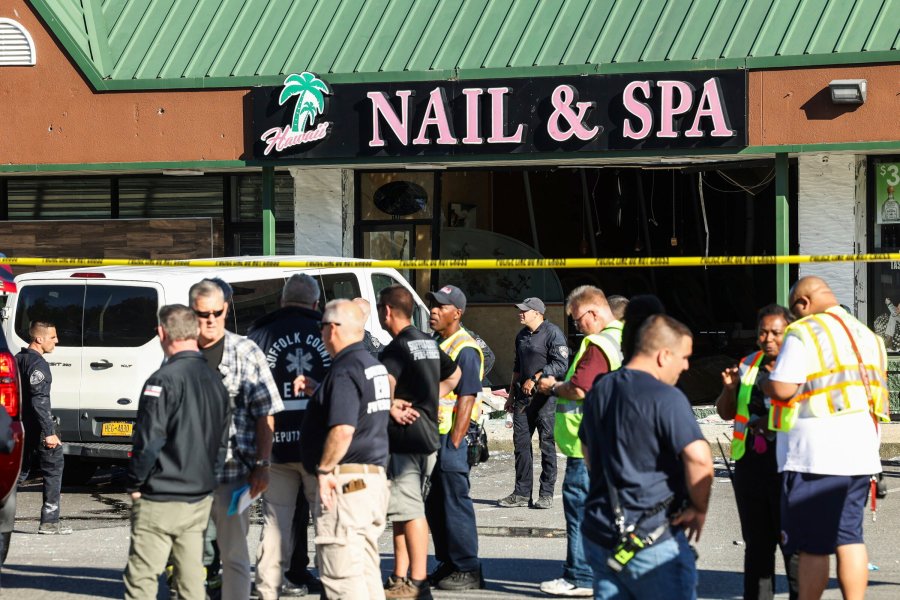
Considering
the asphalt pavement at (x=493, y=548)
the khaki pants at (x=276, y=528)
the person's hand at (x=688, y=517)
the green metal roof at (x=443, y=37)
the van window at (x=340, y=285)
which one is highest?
the green metal roof at (x=443, y=37)

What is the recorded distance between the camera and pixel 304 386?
7.34m

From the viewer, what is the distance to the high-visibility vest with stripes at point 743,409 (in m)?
7.04

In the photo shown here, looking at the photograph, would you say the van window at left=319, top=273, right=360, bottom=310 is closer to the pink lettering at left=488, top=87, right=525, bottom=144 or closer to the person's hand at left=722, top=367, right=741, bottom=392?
the pink lettering at left=488, top=87, right=525, bottom=144

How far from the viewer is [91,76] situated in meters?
16.5

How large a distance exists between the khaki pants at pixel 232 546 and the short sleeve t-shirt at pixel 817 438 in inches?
111

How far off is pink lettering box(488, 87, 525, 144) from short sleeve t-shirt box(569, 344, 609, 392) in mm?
8142

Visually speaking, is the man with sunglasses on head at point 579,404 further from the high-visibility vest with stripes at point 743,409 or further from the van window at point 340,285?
the van window at point 340,285

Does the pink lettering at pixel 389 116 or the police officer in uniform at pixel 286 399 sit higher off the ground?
the pink lettering at pixel 389 116

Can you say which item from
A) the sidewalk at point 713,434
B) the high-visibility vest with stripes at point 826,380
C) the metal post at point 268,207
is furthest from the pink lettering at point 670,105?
the high-visibility vest with stripes at point 826,380

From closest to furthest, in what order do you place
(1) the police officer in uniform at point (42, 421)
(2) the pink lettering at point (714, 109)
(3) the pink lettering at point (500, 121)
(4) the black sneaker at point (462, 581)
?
(4) the black sneaker at point (462, 581)
(1) the police officer in uniform at point (42, 421)
(2) the pink lettering at point (714, 109)
(3) the pink lettering at point (500, 121)

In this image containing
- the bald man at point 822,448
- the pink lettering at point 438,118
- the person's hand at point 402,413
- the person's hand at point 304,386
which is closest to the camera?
the bald man at point 822,448

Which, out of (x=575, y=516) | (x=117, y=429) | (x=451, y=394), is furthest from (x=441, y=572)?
(x=117, y=429)

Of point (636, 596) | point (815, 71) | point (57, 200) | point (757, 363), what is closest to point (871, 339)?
point (757, 363)

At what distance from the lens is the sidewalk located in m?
13.9
